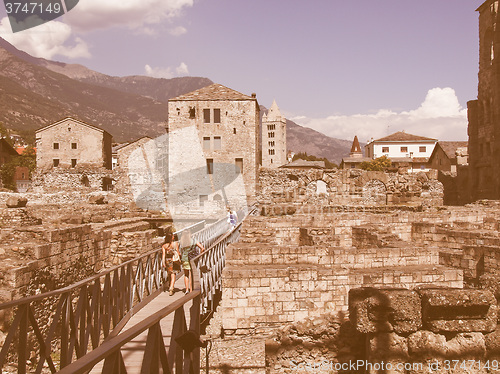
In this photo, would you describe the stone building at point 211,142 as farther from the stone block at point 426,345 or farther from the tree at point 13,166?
the stone block at point 426,345

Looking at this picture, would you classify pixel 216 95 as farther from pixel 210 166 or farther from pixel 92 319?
pixel 92 319

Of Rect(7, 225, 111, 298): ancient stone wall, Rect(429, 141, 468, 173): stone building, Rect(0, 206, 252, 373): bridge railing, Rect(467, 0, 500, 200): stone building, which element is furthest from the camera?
Rect(429, 141, 468, 173): stone building

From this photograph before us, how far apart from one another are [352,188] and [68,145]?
93.5 feet

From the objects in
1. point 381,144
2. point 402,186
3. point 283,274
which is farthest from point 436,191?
point 381,144

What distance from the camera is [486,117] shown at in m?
38.8

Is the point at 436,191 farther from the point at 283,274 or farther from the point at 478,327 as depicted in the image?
the point at 478,327

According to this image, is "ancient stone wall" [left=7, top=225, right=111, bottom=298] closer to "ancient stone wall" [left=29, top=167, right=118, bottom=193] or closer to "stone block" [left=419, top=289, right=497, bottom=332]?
"stone block" [left=419, top=289, right=497, bottom=332]

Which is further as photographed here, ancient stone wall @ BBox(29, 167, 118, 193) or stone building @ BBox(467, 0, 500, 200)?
ancient stone wall @ BBox(29, 167, 118, 193)

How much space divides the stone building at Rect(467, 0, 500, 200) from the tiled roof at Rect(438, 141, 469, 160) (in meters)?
19.7

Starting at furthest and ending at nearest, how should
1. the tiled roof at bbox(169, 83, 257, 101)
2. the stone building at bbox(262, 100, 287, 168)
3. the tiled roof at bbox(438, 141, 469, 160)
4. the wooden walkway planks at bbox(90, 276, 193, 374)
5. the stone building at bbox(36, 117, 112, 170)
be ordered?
1. the stone building at bbox(262, 100, 287, 168)
2. the tiled roof at bbox(438, 141, 469, 160)
3. the stone building at bbox(36, 117, 112, 170)
4. the tiled roof at bbox(169, 83, 257, 101)
5. the wooden walkway planks at bbox(90, 276, 193, 374)

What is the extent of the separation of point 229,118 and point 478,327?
34.3 meters

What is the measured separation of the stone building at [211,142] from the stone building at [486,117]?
70.7ft

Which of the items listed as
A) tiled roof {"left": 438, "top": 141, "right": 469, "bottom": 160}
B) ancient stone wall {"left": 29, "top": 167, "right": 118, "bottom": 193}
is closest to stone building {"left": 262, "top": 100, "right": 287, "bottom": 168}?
tiled roof {"left": 438, "top": 141, "right": 469, "bottom": 160}

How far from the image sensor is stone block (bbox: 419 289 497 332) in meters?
4.10
